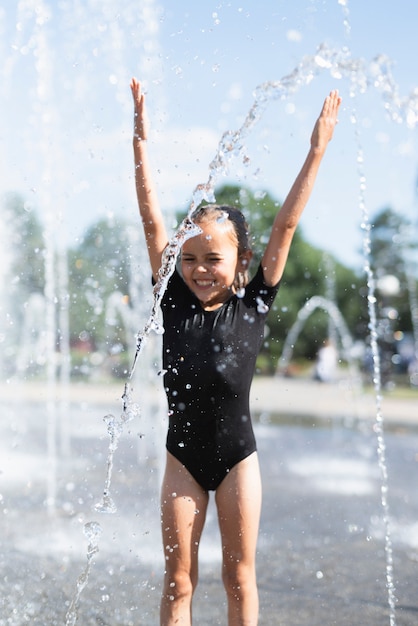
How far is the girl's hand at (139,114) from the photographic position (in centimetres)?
294

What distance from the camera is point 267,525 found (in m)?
5.38

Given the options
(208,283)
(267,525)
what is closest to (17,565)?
(267,525)

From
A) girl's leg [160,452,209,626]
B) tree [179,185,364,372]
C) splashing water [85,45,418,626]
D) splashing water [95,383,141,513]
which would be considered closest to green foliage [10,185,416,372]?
tree [179,185,364,372]

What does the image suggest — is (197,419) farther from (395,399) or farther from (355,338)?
(355,338)

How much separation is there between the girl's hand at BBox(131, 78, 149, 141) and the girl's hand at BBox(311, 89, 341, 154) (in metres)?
0.59

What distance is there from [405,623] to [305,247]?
145 feet

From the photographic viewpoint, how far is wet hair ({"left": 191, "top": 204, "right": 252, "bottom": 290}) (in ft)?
9.25

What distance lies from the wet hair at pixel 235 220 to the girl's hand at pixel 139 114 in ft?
1.11

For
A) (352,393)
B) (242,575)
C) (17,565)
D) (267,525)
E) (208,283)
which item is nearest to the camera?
(242,575)

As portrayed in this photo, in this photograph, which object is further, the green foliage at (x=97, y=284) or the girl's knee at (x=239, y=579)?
the green foliage at (x=97, y=284)

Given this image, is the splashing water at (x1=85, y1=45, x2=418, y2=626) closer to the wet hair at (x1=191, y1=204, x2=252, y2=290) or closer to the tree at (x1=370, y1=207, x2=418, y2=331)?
the wet hair at (x1=191, y1=204, x2=252, y2=290)

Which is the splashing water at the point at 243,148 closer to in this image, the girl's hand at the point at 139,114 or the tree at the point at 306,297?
the girl's hand at the point at 139,114

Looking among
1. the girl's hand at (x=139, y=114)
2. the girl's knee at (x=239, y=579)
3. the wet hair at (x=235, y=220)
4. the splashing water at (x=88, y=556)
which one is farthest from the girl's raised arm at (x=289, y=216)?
the splashing water at (x=88, y=556)

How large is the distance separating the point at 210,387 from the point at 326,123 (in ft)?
3.27
